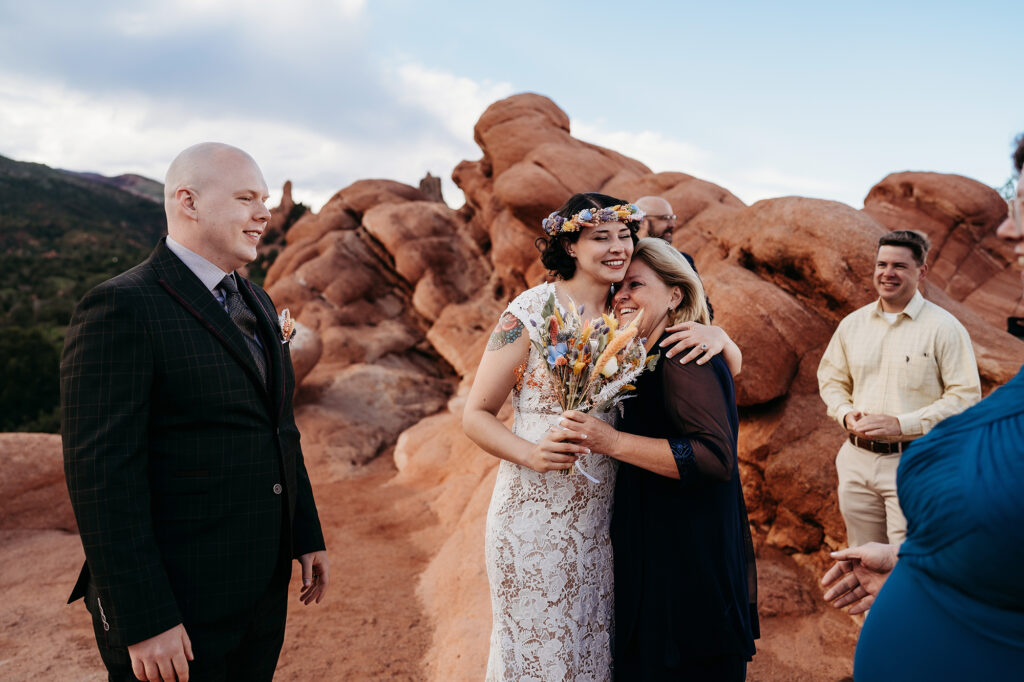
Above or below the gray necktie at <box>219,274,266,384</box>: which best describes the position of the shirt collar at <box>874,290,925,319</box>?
above

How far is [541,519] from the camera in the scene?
106 inches

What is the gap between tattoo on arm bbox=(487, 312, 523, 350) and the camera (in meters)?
2.75

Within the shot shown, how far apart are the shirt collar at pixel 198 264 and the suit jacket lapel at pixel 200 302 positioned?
28 millimetres

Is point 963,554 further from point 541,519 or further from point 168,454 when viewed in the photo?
point 168,454

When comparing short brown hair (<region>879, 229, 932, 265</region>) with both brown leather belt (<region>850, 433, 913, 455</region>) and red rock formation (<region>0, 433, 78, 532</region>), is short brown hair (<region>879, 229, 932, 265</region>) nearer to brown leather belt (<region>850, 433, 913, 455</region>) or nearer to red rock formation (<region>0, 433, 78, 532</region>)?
brown leather belt (<region>850, 433, 913, 455</region>)

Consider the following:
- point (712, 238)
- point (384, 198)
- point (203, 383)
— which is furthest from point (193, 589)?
point (384, 198)

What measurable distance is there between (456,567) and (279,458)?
4.50m

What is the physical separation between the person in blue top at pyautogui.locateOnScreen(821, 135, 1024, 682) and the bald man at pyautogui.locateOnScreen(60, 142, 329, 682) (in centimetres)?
209

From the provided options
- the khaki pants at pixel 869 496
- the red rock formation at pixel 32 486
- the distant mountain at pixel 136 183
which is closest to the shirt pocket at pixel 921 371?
the khaki pants at pixel 869 496

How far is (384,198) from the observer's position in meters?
23.1

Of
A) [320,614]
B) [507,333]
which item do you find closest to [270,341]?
[507,333]

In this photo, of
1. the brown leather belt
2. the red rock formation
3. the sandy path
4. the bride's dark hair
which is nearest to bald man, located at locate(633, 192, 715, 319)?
the brown leather belt

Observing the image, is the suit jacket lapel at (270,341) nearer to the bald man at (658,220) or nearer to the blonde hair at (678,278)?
the blonde hair at (678,278)

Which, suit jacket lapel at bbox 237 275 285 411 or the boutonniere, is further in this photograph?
the boutonniere
